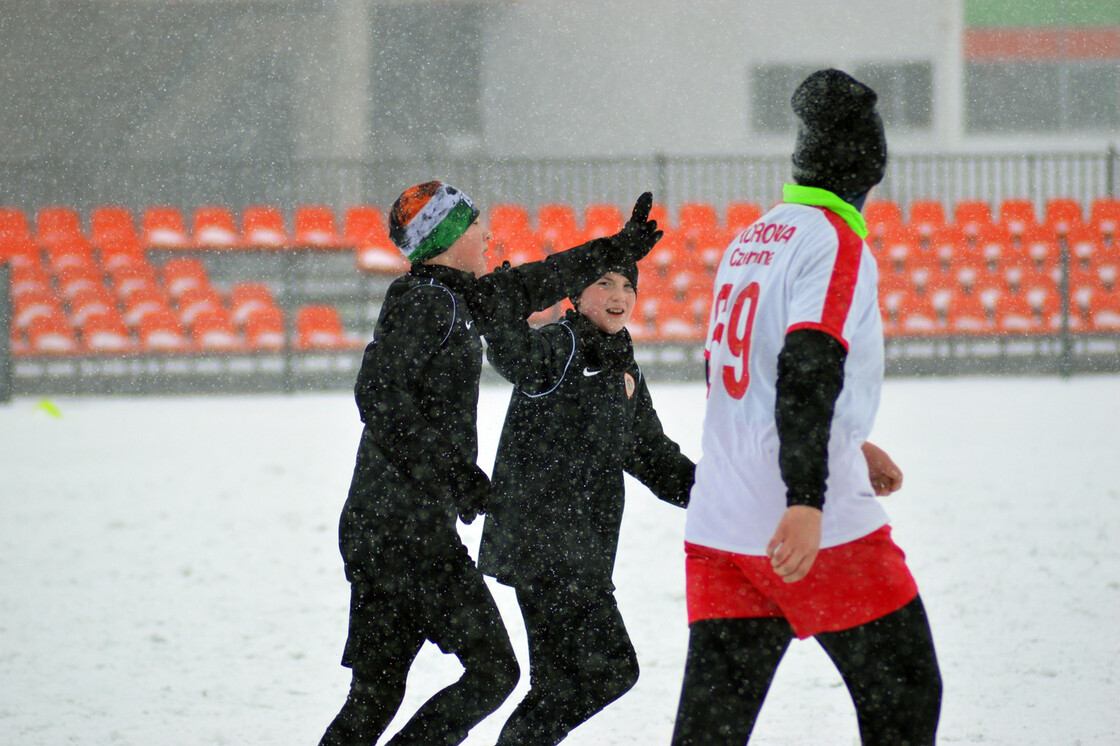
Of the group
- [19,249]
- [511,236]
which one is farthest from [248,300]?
[511,236]

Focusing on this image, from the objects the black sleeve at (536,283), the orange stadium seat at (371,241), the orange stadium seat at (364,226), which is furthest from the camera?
the orange stadium seat at (364,226)

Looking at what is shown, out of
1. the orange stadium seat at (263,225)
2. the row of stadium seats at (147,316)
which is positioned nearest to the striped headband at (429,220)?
the row of stadium seats at (147,316)

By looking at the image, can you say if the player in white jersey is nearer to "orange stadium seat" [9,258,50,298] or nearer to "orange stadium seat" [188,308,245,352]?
"orange stadium seat" [188,308,245,352]

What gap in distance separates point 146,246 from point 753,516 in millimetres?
12415

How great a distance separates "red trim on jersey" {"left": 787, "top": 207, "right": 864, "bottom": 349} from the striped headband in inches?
34.0

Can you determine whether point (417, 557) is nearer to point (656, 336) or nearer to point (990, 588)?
point (990, 588)

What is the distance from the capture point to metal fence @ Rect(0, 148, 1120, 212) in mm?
14281

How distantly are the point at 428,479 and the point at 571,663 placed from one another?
52 cm

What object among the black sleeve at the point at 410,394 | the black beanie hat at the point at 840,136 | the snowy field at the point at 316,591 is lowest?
the snowy field at the point at 316,591

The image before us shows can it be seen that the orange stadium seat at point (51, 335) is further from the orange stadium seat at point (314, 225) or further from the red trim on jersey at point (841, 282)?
the red trim on jersey at point (841, 282)

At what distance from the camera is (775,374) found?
191 cm

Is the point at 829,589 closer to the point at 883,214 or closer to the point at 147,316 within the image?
the point at 147,316

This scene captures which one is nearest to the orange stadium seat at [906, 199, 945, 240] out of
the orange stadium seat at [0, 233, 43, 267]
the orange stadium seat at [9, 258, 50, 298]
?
the orange stadium seat at [9, 258, 50, 298]

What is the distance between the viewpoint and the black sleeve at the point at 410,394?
7.53 feet
